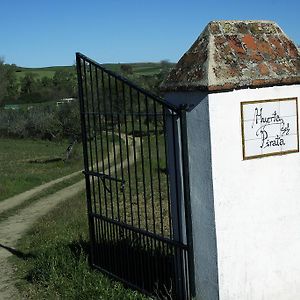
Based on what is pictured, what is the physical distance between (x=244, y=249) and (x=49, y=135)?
3989cm

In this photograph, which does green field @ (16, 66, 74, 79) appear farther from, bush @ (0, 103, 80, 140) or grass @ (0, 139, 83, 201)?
grass @ (0, 139, 83, 201)

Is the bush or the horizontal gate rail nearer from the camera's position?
the horizontal gate rail

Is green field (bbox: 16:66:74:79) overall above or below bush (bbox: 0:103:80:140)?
above

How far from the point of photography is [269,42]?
17.1 ft

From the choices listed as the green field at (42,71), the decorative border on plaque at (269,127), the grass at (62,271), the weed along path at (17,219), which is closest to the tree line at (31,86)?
the green field at (42,71)

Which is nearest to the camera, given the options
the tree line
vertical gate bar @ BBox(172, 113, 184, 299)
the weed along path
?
vertical gate bar @ BBox(172, 113, 184, 299)

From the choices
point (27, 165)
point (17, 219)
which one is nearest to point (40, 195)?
point (17, 219)

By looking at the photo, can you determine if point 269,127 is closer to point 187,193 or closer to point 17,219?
point 187,193

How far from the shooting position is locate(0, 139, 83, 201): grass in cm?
1870

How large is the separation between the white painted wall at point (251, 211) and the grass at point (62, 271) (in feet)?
4.29

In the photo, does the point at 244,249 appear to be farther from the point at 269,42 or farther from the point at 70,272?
the point at 70,272

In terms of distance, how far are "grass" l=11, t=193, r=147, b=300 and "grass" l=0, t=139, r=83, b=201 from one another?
754 centimetres

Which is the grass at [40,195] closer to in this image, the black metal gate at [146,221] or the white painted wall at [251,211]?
the black metal gate at [146,221]

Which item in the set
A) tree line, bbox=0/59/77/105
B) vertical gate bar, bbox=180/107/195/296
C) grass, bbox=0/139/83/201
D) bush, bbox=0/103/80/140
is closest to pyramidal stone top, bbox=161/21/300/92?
vertical gate bar, bbox=180/107/195/296
